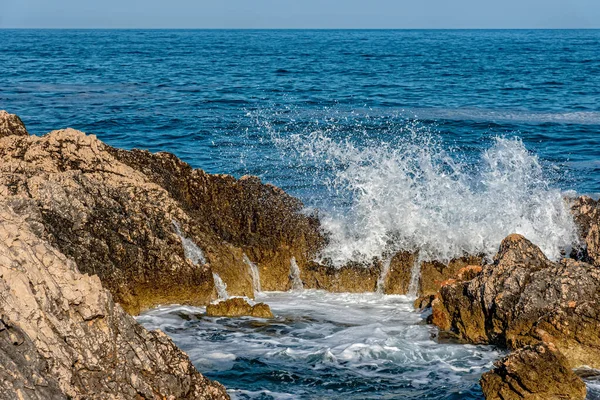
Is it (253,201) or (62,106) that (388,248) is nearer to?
(253,201)

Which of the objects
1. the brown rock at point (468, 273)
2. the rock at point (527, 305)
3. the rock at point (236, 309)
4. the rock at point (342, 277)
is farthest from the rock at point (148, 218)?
the rock at point (527, 305)

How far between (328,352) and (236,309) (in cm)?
139

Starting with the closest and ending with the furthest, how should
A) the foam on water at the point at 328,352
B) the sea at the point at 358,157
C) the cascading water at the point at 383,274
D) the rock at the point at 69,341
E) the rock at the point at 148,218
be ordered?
the rock at the point at 69,341
the foam on water at the point at 328,352
the sea at the point at 358,157
the rock at the point at 148,218
the cascading water at the point at 383,274

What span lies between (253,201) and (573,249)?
4.02m

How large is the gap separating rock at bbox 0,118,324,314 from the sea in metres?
0.33

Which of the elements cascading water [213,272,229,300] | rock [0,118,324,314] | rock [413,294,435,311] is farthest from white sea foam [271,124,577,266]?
cascading water [213,272,229,300]

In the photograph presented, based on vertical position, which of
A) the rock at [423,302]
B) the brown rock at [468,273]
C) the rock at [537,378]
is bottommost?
the rock at [423,302]

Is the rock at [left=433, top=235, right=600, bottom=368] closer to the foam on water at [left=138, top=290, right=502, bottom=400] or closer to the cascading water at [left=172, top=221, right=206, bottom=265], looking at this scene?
the foam on water at [left=138, top=290, right=502, bottom=400]

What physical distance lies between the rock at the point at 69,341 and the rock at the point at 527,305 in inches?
124

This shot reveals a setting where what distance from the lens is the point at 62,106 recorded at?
81.5 ft

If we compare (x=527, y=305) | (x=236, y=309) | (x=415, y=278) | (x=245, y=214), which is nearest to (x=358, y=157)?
(x=245, y=214)

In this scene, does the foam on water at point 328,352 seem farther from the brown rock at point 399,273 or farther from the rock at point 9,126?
the rock at point 9,126

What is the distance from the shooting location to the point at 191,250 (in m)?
9.30

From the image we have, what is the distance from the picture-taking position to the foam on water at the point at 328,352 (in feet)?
23.2
